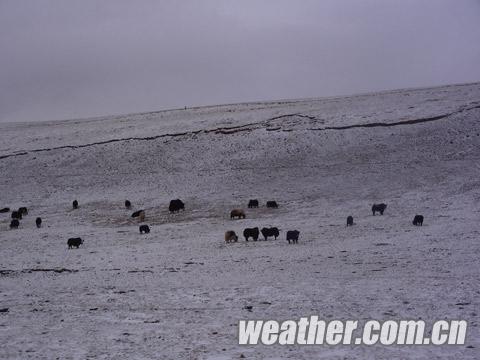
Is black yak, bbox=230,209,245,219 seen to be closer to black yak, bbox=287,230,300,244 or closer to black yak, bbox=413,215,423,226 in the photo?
black yak, bbox=287,230,300,244

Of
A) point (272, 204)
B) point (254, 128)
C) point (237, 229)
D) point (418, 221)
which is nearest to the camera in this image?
point (418, 221)

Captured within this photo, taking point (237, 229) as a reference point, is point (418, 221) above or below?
above

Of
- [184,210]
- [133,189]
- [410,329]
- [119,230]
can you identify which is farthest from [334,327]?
[133,189]

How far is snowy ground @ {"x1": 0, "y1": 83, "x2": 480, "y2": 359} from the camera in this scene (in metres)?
10.5

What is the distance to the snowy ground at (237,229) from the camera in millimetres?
10477

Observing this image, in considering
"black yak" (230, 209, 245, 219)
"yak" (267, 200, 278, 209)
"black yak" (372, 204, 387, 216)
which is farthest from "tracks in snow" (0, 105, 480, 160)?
"black yak" (372, 204, 387, 216)

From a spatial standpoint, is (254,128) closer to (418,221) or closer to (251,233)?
(251,233)

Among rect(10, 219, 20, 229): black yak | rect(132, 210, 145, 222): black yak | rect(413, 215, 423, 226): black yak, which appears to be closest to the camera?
rect(413, 215, 423, 226): black yak

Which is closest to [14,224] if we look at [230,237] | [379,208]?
[230,237]

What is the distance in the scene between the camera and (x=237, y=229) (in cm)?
2520

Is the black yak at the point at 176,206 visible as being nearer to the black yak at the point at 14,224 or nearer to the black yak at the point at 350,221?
the black yak at the point at 14,224

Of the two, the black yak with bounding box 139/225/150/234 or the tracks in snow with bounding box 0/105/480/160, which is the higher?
the tracks in snow with bounding box 0/105/480/160

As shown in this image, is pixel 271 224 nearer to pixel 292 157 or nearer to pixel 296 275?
pixel 296 275

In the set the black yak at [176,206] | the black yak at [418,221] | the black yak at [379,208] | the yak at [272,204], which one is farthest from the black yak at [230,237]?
the black yak at [176,206]
